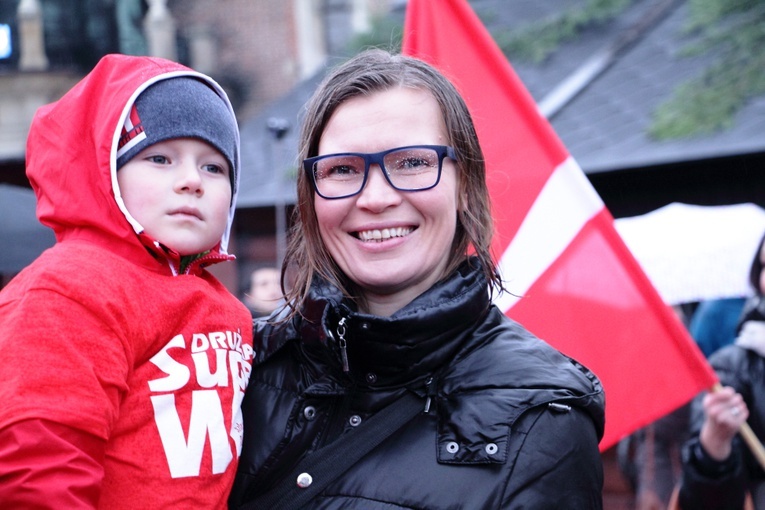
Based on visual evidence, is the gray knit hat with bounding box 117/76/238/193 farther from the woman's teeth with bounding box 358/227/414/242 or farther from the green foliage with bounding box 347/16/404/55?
the green foliage with bounding box 347/16/404/55

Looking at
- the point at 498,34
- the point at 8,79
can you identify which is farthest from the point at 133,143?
the point at 8,79

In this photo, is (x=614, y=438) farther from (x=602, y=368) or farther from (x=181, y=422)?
(x=181, y=422)

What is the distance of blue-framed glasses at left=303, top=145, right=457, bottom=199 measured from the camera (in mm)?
1905

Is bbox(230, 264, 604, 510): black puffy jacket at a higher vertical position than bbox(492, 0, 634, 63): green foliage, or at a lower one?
higher

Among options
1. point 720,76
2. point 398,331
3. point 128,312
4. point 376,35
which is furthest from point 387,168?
point 376,35

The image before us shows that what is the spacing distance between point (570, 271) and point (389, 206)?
125 cm

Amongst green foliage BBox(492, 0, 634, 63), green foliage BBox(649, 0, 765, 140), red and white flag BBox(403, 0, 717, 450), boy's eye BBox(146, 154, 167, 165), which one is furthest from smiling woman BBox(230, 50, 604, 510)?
green foliage BBox(492, 0, 634, 63)

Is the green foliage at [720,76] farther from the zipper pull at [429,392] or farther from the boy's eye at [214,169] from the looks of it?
the zipper pull at [429,392]

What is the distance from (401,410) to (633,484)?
3225mm

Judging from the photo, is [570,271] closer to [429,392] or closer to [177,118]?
[429,392]

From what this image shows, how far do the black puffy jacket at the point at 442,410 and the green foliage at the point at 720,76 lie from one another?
4823 millimetres

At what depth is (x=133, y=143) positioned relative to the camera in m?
2.05

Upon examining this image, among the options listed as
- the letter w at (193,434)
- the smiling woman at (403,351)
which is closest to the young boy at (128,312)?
the letter w at (193,434)

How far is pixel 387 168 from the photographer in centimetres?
191
